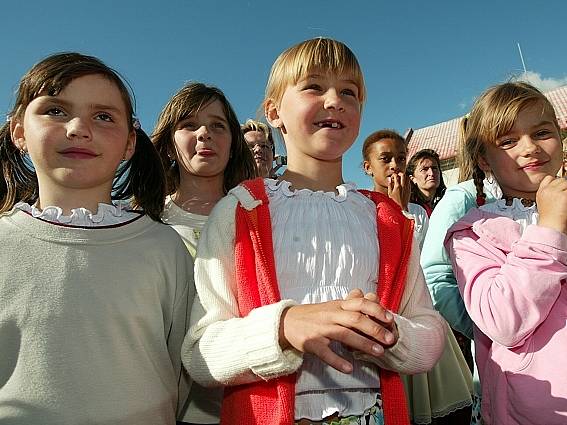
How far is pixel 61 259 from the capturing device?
1608 mm

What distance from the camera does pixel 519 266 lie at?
5.14 feet

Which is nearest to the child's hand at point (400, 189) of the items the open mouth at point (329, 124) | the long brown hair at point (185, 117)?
the long brown hair at point (185, 117)

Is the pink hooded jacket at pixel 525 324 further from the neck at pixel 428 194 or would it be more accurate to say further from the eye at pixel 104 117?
the neck at pixel 428 194

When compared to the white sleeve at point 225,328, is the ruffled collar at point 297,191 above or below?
above

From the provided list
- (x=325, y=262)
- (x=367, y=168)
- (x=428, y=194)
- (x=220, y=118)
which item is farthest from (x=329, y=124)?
(x=428, y=194)

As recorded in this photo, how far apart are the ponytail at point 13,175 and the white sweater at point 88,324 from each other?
0.24m

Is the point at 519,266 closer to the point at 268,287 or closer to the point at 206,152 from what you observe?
the point at 268,287

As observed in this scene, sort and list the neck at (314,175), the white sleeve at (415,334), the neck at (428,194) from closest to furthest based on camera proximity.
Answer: the white sleeve at (415,334) < the neck at (314,175) < the neck at (428,194)

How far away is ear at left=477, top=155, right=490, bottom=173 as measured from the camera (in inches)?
83.7

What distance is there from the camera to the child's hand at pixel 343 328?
1.16 meters

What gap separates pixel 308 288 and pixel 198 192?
128 cm

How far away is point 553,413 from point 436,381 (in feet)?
2.75

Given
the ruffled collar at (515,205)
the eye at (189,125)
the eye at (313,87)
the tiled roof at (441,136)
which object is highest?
the tiled roof at (441,136)

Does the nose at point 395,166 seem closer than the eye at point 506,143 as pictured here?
No
